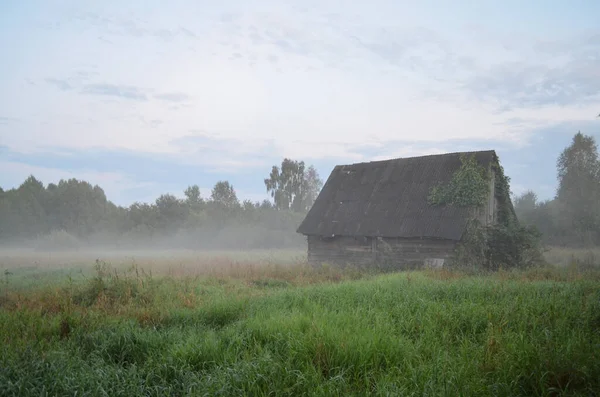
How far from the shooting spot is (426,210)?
1908 centimetres

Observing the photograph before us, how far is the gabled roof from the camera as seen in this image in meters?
18.3

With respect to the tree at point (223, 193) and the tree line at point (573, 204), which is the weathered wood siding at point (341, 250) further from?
the tree at point (223, 193)

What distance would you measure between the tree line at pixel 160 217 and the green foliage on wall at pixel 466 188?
31300mm

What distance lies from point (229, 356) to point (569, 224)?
3776 cm

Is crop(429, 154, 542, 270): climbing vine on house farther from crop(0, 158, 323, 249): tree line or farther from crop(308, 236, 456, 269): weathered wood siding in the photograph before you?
crop(0, 158, 323, 249): tree line

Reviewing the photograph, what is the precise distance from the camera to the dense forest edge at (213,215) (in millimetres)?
39562

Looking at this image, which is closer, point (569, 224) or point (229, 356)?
point (229, 356)

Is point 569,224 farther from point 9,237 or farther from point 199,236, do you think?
point 9,237

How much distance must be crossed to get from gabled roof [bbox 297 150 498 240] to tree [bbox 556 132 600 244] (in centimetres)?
2421

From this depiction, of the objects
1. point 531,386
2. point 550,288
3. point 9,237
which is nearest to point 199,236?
point 9,237

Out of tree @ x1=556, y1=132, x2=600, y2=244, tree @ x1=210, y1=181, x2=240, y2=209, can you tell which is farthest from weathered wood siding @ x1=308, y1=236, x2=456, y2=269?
tree @ x1=210, y1=181, x2=240, y2=209

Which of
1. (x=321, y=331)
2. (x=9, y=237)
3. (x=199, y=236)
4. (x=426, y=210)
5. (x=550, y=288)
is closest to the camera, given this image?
(x=321, y=331)

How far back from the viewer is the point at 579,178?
144ft

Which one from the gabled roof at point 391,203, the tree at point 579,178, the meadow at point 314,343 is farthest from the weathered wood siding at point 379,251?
the tree at point 579,178
